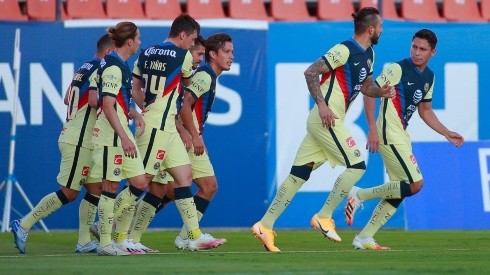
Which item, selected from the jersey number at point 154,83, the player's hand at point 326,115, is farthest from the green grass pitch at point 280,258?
the jersey number at point 154,83

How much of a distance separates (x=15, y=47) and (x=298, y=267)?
7474 mm

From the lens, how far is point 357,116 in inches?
698

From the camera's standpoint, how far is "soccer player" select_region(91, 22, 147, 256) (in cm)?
1159

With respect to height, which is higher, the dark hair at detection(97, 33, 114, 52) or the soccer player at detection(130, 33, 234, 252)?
the dark hair at detection(97, 33, 114, 52)

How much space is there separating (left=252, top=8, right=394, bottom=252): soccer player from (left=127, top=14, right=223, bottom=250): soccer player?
727mm

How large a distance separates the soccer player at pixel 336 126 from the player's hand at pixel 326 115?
33 millimetres

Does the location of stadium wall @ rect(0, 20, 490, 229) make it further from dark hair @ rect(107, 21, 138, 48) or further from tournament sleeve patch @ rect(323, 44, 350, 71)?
dark hair @ rect(107, 21, 138, 48)

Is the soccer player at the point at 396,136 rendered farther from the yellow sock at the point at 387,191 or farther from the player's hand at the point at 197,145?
the player's hand at the point at 197,145

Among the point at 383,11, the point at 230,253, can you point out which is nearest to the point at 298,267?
the point at 230,253

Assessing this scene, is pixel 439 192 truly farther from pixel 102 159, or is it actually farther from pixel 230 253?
pixel 102 159

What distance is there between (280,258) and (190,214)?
1202 mm

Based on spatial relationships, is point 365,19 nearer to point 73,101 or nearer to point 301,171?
point 301,171

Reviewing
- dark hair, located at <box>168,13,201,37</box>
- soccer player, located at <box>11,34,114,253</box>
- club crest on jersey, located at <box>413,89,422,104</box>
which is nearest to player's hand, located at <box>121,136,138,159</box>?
dark hair, located at <box>168,13,201,37</box>

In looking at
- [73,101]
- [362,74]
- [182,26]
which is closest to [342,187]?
[362,74]
